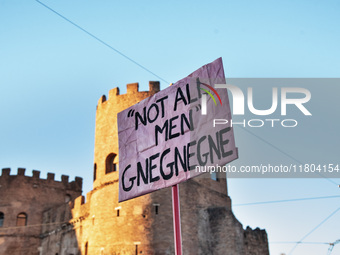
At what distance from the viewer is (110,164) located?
69.6ft

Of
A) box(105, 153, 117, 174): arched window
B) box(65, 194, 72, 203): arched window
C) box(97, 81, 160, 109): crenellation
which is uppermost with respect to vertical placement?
box(97, 81, 160, 109): crenellation

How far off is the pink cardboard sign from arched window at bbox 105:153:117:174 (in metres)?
10.4

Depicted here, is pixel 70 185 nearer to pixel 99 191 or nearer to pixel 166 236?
pixel 99 191

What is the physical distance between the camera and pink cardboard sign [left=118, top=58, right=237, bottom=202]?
8891 millimetres

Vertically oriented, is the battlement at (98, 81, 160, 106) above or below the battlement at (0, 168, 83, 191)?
above

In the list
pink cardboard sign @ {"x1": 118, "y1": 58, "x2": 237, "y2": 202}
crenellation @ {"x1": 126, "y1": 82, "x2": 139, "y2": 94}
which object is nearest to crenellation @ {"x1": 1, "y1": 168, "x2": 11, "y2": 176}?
crenellation @ {"x1": 126, "y1": 82, "x2": 139, "y2": 94}

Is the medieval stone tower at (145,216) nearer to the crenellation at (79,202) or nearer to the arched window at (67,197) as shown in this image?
the crenellation at (79,202)

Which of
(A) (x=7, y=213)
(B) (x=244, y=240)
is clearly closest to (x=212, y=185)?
(B) (x=244, y=240)

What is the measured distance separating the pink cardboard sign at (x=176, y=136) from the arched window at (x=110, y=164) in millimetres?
10442

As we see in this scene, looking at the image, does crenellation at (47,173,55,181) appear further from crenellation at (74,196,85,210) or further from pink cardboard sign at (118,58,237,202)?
pink cardboard sign at (118,58,237,202)

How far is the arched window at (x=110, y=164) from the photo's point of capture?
2096 cm

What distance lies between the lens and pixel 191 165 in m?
8.98

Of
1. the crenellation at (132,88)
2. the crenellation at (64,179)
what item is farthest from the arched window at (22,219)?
the crenellation at (132,88)

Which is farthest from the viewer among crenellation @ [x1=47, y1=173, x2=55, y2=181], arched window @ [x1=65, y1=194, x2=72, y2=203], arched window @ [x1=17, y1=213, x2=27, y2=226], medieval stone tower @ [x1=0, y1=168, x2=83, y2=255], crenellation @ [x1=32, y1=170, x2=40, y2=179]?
arched window @ [x1=65, y1=194, x2=72, y2=203]
